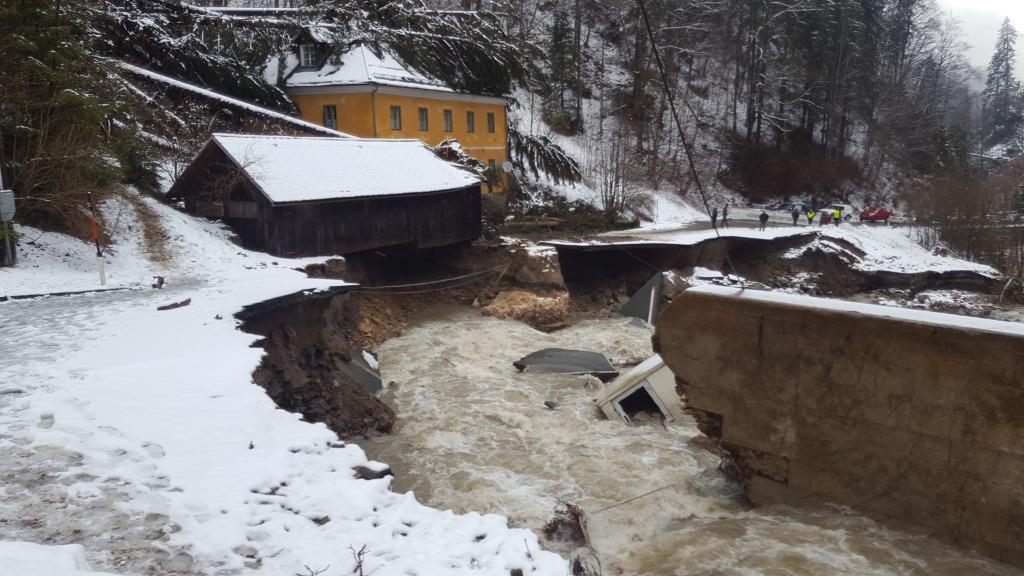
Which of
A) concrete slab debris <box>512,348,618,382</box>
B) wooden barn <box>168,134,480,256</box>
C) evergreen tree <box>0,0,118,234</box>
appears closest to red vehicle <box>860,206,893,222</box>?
wooden barn <box>168,134,480,256</box>

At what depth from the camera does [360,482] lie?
6.19 metres

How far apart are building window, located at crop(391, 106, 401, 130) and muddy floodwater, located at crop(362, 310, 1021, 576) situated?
1674 cm

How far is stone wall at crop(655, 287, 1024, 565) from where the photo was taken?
736 cm

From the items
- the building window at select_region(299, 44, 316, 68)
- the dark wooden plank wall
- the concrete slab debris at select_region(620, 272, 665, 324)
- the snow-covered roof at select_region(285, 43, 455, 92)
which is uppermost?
the building window at select_region(299, 44, 316, 68)

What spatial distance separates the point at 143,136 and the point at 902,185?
163ft

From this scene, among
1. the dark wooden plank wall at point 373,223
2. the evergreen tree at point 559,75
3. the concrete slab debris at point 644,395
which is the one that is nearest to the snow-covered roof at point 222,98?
the dark wooden plank wall at point 373,223

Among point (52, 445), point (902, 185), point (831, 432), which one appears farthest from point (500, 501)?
point (902, 185)

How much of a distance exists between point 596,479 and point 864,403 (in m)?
4.17

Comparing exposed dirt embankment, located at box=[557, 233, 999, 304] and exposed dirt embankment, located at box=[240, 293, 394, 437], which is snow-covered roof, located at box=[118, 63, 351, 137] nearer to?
exposed dirt embankment, located at box=[557, 233, 999, 304]

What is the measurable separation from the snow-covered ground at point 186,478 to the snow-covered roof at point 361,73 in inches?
899

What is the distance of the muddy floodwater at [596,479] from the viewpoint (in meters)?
7.78

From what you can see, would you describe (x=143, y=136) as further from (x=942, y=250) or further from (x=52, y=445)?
(x=942, y=250)

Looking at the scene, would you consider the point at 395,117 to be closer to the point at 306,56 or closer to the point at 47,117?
the point at 306,56

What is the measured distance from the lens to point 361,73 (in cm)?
Result: 3045
